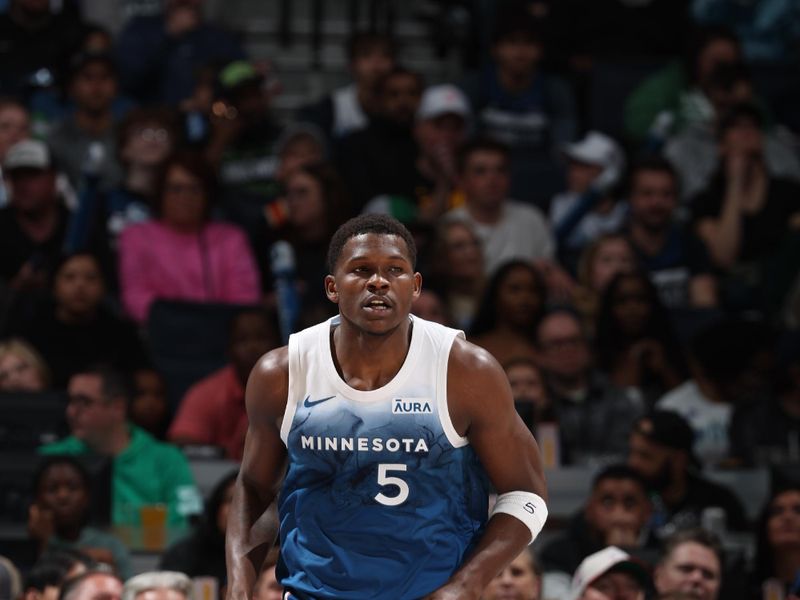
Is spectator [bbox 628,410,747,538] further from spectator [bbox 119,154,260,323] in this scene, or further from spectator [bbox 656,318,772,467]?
spectator [bbox 119,154,260,323]

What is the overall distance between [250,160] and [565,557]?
12.6ft

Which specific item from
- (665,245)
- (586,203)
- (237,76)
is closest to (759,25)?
(586,203)

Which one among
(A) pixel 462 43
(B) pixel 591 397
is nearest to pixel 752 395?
(B) pixel 591 397

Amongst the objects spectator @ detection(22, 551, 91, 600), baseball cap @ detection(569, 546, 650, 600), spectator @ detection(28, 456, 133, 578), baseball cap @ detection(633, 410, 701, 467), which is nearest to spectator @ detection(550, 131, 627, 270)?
baseball cap @ detection(633, 410, 701, 467)

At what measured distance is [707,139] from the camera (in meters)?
A: 11.1

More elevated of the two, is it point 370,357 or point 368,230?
point 368,230

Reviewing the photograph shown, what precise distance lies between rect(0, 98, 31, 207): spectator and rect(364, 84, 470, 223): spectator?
2.13 meters

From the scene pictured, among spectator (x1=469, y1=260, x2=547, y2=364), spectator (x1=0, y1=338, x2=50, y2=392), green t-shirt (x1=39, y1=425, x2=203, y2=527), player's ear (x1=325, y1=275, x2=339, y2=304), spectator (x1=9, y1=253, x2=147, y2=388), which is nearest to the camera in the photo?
player's ear (x1=325, y1=275, x2=339, y2=304)

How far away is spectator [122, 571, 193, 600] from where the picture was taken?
6.47 meters

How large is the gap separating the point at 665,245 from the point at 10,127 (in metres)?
3.90

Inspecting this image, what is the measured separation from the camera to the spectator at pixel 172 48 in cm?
1117

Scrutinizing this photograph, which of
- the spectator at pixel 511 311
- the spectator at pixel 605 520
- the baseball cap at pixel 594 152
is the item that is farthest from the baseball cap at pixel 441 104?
the spectator at pixel 605 520

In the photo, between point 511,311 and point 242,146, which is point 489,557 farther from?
point 242,146

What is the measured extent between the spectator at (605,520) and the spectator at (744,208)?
10.4 feet
